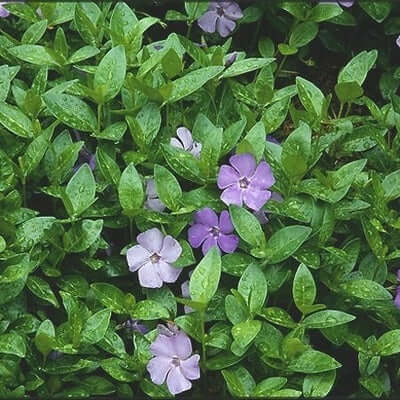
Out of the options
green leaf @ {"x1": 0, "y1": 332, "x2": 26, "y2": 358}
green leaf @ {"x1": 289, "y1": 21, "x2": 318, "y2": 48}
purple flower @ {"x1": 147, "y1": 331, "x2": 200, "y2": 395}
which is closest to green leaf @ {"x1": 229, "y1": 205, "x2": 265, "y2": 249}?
purple flower @ {"x1": 147, "y1": 331, "x2": 200, "y2": 395}

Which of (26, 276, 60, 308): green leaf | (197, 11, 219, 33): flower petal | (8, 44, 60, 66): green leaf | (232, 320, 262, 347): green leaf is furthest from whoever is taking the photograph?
(197, 11, 219, 33): flower petal

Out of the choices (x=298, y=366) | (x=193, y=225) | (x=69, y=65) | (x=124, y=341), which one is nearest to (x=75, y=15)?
(x=69, y=65)

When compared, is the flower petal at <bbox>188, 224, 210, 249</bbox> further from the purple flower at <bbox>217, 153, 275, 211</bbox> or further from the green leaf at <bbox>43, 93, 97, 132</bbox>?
the green leaf at <bbox>43, 93, 97, 132</bbox>

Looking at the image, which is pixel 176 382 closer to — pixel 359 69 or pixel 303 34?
pixel 359 69

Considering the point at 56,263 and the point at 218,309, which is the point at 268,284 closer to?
the point at 218,309

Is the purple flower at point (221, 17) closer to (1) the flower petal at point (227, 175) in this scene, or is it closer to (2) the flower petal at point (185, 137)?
(2) the flower petal at point (185, 137)

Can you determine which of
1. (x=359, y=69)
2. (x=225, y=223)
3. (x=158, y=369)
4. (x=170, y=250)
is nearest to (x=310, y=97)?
(x=359, y=69)

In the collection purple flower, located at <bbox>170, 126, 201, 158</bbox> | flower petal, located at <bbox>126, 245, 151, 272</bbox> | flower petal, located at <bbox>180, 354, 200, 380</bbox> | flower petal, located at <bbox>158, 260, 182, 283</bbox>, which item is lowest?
flower petal, located at <bbox>180, 354, 200, 380</bbox>

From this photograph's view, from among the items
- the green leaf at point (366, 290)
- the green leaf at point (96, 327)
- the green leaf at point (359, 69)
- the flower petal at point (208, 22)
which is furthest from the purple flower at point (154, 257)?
the flower petal at point (208, 22)
